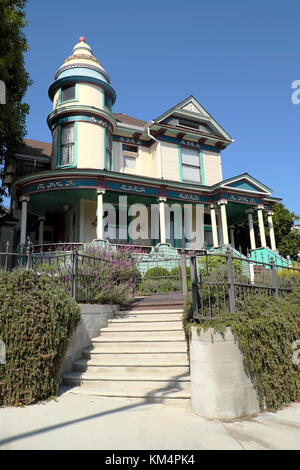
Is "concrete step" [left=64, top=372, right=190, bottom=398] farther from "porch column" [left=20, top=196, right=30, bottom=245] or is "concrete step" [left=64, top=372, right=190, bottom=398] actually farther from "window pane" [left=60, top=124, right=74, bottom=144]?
A: "window pane" [left=60, top=124, right=74, bottom=144]

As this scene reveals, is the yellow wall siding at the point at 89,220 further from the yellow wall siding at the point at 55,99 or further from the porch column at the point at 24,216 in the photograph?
the yellow wall siding at the point at 55,99

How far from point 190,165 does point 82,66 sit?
778cm

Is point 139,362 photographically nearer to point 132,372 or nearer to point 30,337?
point 132,372

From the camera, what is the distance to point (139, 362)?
240 inches

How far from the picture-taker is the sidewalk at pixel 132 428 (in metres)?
3.51

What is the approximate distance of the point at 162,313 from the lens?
26.7 ft

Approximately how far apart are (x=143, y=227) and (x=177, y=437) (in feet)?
46.3

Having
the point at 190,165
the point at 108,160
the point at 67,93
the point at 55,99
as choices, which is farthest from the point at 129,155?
the point at 55,99

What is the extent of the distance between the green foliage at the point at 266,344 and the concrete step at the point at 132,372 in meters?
1.03

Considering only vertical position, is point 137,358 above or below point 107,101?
below

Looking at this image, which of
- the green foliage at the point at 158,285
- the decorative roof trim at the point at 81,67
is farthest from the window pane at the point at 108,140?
the green foliage at the point at 158,285

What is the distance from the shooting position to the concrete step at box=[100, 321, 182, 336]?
23.6 ft

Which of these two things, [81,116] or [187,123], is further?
[187,123]
